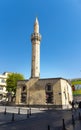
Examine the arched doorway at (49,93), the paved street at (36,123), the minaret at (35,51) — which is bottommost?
the paved street at (36,123)

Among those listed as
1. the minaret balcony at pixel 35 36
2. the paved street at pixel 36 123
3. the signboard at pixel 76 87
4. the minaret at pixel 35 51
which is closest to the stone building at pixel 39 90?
the minaret at pixel 35 51

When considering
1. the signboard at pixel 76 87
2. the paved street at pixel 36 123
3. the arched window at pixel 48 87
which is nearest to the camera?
the paved street at pixel 36 123

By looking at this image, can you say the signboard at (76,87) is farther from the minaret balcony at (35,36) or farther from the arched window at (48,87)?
the minaret balcony at (35,36)

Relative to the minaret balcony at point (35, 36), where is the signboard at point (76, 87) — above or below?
below

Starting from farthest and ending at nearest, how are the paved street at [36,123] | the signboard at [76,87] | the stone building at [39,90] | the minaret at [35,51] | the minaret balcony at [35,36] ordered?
the signboard at [76,87], the minaret balcony at [35,36], the minaret at [35,51], the stone building at [39,90], the paved street at [36,123]

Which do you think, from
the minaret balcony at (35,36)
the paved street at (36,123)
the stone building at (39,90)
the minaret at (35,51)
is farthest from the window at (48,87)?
the paved street at (36,123)

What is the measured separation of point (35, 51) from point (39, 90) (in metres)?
12.0

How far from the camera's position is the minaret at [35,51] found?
149ft

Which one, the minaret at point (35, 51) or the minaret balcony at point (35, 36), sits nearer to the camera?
the minaret at point (35, 51)

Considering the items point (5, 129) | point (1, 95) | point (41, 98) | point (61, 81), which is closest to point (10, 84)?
point (1, 95)

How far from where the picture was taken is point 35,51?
4725 centimetres

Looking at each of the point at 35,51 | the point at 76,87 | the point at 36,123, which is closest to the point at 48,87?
the point at 35,51

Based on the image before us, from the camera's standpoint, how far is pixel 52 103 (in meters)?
40.4

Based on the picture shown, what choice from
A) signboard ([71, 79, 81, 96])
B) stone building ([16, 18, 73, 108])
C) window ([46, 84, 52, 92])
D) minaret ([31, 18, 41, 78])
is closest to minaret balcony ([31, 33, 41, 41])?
minaret ([31, 18, 41, 78])
